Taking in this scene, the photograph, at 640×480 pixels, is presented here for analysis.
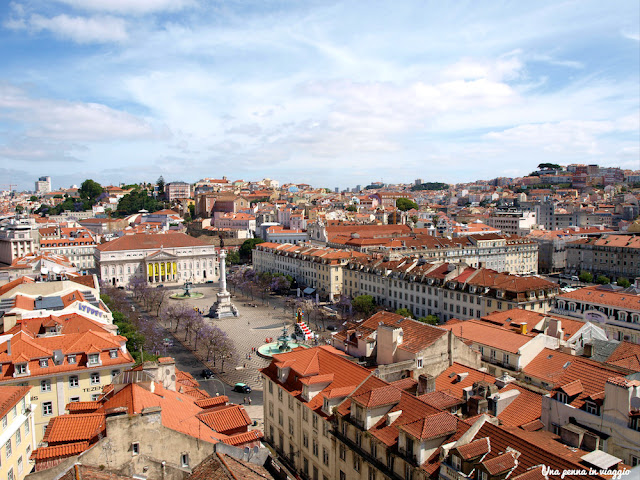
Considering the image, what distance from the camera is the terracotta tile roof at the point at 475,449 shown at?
15.9 metres

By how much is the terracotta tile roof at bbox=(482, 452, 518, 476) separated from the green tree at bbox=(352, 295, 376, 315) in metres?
49.2

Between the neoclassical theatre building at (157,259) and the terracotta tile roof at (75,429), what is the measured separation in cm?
9771

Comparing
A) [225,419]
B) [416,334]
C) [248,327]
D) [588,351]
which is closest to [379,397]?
[225,419]

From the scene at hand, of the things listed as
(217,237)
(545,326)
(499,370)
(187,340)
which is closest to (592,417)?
(499,370)

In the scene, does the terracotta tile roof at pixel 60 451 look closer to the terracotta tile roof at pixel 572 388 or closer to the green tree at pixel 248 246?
the terracotta tile roof at pixel 572 388

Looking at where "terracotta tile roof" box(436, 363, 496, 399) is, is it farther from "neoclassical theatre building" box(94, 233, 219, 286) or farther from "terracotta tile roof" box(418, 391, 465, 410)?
"neoclassical theatre building" box(94, 233, 219, 286)

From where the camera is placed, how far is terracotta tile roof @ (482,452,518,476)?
1491 centimetres

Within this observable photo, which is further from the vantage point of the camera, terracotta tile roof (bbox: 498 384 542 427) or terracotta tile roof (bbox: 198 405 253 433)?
terracotta tile roof (bbox: 498 384 542 427)

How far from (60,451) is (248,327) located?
164 ft

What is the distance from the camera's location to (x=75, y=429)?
57.7 ft

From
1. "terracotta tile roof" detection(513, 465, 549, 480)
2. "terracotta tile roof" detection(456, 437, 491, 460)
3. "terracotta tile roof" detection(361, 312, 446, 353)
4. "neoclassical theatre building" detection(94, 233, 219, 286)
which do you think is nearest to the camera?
"terracotta tile roof" detection(513, 465, 549, 480)

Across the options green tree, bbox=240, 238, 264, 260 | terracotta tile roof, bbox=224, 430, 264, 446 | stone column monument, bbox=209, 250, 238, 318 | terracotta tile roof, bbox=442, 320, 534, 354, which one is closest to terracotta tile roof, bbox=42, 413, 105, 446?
terracotta tile roof, bbox=224, 430, 264, 446

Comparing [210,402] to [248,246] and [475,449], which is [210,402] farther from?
[248,246]

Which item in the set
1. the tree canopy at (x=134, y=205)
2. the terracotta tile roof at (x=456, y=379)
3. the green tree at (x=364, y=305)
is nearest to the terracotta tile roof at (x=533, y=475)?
the terracotta tile roof at (x=456, y=379)
